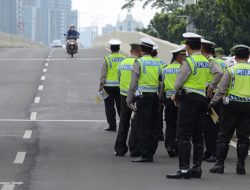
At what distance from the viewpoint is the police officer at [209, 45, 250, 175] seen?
10.9 m

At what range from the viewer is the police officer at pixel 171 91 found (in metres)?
12.3

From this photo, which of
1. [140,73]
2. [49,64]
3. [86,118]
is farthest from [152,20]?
[140,73]

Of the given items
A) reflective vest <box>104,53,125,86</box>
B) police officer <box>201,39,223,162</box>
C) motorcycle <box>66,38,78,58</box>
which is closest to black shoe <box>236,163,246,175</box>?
police officer <box>201,39,223,162</box>

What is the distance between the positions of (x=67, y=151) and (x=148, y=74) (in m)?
2.29

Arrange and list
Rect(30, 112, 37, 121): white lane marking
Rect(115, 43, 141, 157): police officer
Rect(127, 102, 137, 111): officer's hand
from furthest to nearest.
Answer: Rect(30, 112, 37, 121): white lane marking → Rect(115, 43, 141, 157): police officer → Rect(127, 102, 137, 111): officer's hand

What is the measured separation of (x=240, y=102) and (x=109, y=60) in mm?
5215

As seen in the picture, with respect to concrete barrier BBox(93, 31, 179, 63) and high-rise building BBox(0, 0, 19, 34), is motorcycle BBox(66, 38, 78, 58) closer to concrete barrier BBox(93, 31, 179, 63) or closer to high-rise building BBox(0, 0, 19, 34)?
concrete barrier BBox(93, 31, 179, 63)

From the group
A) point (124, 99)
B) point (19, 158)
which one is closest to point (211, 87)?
point (124, 99)

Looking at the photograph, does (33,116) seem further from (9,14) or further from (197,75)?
(9,14)

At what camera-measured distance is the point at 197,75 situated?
1045 centimetres

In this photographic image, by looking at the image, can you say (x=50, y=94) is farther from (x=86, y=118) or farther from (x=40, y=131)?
(x=40, y=131)

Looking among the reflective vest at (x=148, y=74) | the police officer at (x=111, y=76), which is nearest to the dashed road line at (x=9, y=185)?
the reflective vest at (x=148, y=74)

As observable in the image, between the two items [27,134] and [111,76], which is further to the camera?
[111,76]

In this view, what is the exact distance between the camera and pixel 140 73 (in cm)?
1200
